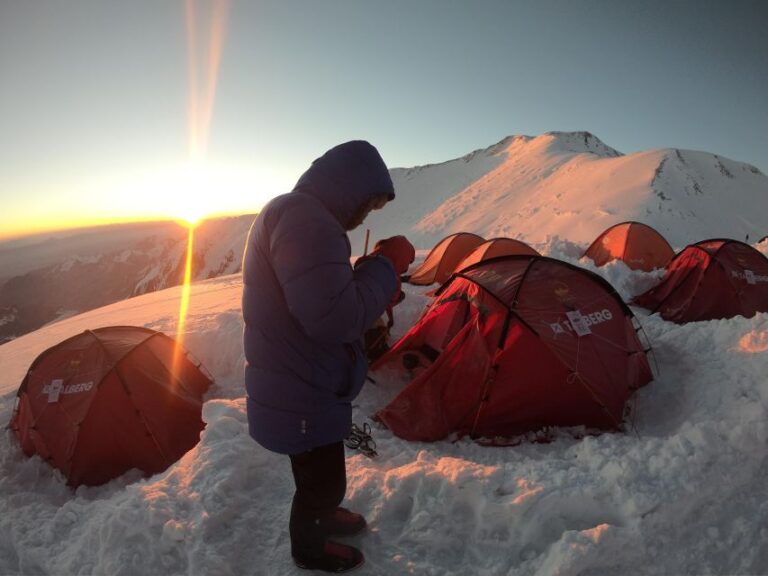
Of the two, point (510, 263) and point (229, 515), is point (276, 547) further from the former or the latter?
point (510, 263)

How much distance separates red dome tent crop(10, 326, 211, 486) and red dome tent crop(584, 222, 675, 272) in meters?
11.0

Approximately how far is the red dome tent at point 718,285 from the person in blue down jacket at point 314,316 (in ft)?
23.4

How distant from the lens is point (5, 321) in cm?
8606

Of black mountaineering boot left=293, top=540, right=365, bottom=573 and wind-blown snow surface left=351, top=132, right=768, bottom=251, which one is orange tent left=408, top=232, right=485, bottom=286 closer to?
wind-blown snow surface left=351, top=132, right=768, bottom=251

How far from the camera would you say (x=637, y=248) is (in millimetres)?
11477

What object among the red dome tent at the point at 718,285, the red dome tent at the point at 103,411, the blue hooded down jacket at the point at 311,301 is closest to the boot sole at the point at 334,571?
the blue hooded down jacket at the point at 311,301

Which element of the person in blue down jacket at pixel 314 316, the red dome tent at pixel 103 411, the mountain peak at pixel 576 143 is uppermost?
the mountain peak at pixel 576 143

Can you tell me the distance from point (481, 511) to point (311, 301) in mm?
1862

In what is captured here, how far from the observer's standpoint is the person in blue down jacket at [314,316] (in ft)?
6.16

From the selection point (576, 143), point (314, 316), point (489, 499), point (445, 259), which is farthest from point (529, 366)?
point (576, 143)

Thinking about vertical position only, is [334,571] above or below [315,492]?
below

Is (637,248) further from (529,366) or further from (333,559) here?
(333,559)

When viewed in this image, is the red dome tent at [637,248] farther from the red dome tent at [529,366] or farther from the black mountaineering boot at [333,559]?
the black mountaineering boot at [333,559]

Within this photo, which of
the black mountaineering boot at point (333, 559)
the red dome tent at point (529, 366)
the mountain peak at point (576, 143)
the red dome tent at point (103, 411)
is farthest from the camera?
the mountain peak at point (576, 143)
